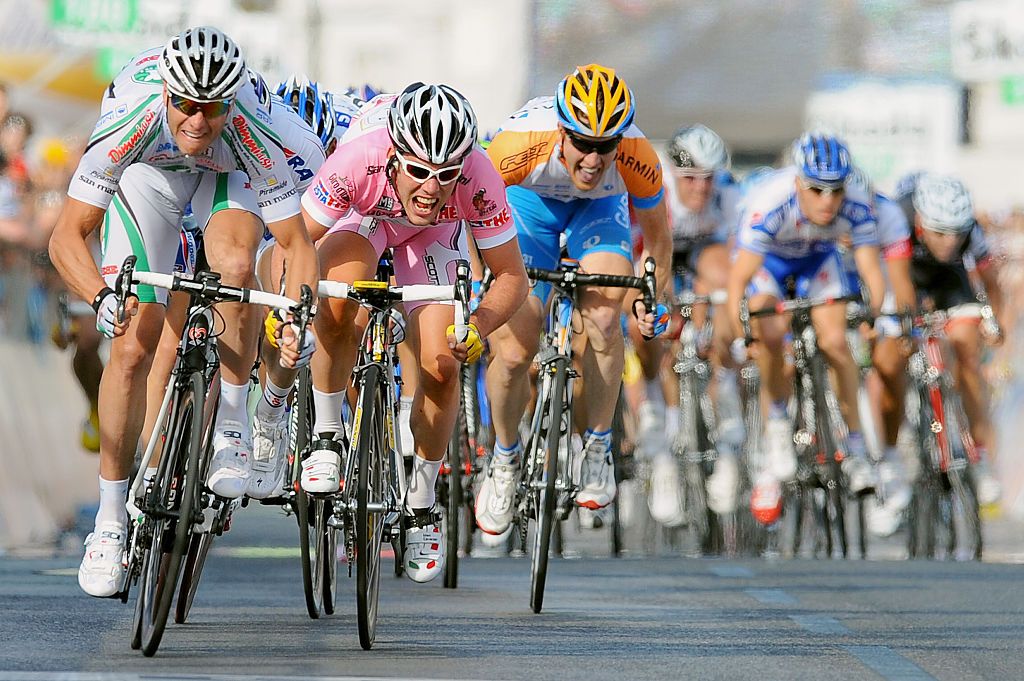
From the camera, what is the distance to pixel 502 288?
350 inches

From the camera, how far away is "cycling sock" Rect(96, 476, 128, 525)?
327 inches

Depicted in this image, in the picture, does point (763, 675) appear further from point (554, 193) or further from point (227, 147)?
point (554, 193)

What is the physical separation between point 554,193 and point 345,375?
2103 millimetres

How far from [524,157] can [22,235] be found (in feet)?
22.0

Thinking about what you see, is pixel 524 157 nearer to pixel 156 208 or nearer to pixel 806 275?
pixel 156 208

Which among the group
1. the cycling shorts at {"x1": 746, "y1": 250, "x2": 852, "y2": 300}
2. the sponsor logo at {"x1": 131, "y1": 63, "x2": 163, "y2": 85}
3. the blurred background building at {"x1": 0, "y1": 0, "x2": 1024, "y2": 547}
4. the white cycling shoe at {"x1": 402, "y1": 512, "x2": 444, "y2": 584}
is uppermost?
the blurred background building at {"x1": 0, "y1": 0, "x2": 1024, "y2": 547}

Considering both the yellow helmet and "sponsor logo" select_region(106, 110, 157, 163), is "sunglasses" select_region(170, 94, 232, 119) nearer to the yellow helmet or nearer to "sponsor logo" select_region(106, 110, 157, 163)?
"sponsor logo" select_region(106, 110, 157, 163)

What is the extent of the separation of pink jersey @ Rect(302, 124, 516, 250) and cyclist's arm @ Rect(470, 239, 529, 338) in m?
0.05

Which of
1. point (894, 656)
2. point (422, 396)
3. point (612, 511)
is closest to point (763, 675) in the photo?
point (894, 656)

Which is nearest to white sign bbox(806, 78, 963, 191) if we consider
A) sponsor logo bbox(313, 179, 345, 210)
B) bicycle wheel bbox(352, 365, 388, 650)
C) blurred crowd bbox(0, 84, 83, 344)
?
blurred crowd bbox(0, 84, 83, 344)

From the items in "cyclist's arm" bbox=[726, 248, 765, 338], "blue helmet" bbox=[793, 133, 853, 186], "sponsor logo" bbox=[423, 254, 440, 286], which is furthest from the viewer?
"cyclist's arm" bbox=[726, 248, 765, 338]

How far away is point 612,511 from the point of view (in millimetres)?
13570

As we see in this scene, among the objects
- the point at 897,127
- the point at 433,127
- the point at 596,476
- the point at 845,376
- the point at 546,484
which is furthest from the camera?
the point at 897,127

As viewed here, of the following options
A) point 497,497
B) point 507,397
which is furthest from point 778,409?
point 497,497
